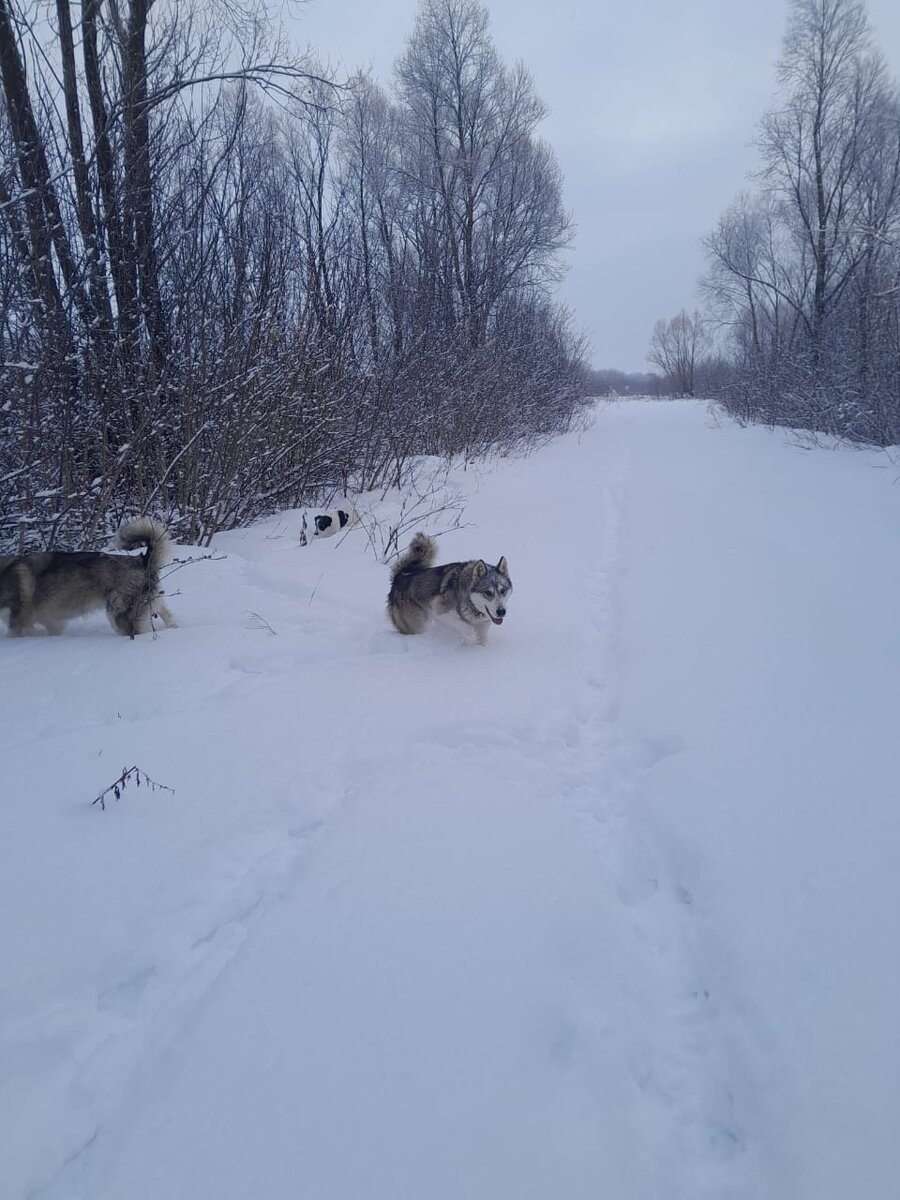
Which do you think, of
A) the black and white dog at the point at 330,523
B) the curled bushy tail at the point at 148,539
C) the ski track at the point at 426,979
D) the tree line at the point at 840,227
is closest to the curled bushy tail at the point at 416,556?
the curled bushy tail at the point at 148,539

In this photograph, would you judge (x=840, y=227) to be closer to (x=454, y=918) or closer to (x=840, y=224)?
(x=840, y=224)

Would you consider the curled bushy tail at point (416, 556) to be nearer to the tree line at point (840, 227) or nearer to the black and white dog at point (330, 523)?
the black and white dog at point (330, 523)

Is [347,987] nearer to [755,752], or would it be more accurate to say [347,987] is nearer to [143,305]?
[755,752]

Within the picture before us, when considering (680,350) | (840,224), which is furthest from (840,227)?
(680,350)

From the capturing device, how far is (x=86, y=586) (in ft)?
15.7

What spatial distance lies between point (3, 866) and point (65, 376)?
5.22m

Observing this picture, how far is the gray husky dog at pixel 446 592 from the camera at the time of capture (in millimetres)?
4723

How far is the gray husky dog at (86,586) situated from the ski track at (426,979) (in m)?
1.46

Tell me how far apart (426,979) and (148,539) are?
13.3 ft

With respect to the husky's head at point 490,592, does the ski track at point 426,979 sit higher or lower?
lower

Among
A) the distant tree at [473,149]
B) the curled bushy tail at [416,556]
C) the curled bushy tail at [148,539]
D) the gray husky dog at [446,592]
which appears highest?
the distant tree at [473,149]

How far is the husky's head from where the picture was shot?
4641mm

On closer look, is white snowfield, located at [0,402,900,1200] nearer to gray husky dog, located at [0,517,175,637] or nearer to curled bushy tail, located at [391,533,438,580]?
gray husky dog, located at [0,517,175,637]

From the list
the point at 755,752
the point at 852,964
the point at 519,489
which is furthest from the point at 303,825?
the point at 519,489
